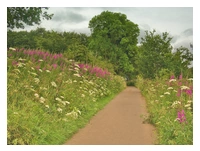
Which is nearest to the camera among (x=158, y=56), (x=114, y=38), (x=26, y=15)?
(x=26, y=15)

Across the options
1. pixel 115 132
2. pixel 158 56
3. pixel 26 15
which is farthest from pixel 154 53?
pixel 115 132

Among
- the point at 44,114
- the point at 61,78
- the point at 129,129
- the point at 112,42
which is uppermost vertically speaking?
the point at 112,42

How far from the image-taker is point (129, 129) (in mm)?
8031

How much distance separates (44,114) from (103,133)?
1.73 meters

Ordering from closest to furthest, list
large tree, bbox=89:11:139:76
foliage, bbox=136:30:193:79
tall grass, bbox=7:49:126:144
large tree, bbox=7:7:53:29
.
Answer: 1. tall grass, bbox=7:49:126:144
2. large tree, bbox=7:7:53:29
3. foliage, bbox=136:30:193:79
4. large tree, bbox=89:11:139:76

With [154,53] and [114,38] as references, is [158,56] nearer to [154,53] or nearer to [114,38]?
[154,53]

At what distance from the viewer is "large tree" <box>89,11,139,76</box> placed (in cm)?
3089

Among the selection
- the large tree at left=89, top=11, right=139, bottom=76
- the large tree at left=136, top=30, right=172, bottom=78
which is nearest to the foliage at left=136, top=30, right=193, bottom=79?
the large tree at left=136, top=30, right=172, bottom=78

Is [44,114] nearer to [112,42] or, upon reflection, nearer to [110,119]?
[110,119]

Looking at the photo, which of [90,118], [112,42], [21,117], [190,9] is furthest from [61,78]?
[112,42]

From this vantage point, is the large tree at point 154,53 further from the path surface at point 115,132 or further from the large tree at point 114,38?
the path surface at point 115,132

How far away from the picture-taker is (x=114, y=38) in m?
33.8

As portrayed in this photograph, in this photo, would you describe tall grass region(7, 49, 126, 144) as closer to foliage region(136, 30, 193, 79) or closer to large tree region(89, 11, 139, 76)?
foliage region(136, 30, 193, 79)

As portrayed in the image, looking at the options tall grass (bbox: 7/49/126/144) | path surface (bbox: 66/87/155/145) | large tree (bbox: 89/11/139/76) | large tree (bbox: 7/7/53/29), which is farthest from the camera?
large tree (bbox: 89/11/139/76)
